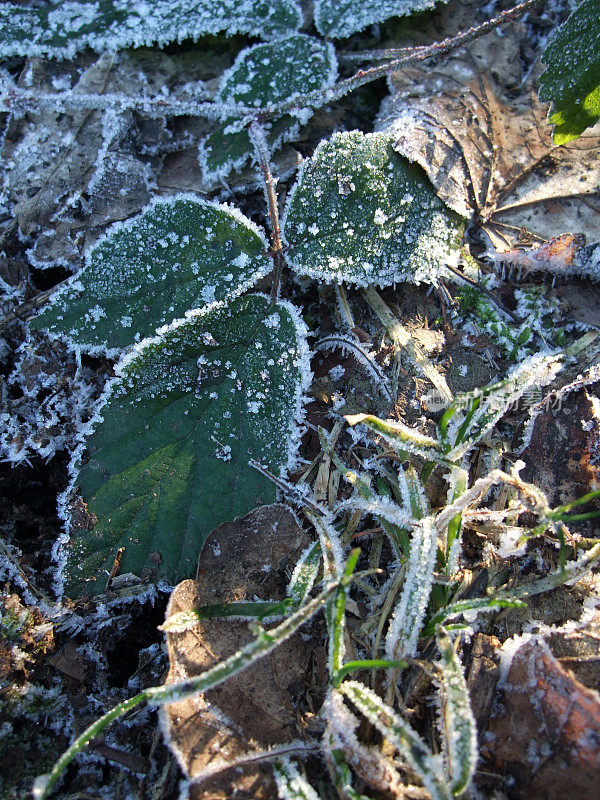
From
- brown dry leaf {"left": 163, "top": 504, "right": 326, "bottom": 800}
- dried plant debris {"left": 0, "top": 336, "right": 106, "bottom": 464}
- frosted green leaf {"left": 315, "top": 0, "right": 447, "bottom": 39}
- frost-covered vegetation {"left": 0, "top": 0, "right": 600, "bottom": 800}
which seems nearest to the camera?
brown dry leaf {"left": 163, "top": 504, "right": 326, "bottom": 800}

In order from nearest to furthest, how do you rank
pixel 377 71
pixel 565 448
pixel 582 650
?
pixel 582 650
pixel 565 448
pixel 377 71

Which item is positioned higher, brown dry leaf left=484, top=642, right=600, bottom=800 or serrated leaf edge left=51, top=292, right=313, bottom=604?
serrated leaf edge left=51, top=292, right=313, bottom=604

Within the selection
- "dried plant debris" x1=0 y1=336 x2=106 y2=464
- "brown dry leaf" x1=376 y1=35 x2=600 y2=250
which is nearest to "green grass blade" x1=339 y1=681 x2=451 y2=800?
"dried plant debris" x1=0 y1=336 x2=106 y2=464

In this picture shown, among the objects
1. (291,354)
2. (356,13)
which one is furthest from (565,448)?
(356,13)

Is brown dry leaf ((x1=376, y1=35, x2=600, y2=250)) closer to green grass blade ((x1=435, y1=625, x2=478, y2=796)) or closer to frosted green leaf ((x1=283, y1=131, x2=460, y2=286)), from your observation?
frosted green leaf ((x1=283, y1=131, x2=460, y2=286))

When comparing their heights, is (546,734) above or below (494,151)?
below

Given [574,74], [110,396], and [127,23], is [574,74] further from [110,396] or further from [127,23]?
[110,396]
